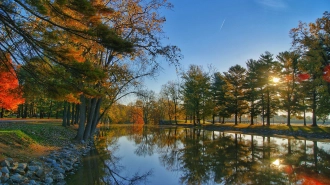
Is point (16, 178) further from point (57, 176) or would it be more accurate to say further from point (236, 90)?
point (236, 90)

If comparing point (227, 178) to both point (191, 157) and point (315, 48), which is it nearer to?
point (191, 157)

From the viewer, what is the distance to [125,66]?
17781 millimetres

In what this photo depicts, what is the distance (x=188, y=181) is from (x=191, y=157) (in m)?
4.52

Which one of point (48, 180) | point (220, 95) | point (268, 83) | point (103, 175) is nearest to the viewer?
point (48, 180)

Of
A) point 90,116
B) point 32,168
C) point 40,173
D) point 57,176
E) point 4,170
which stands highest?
point 90,116

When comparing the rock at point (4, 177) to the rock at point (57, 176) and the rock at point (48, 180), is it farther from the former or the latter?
the rock at point (57, 176)

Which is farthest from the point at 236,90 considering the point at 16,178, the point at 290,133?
the point at 16,178

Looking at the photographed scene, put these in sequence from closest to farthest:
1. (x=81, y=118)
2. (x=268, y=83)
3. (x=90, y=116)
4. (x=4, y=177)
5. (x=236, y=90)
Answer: (x=4, y=177)
(x=81, y=118)
(x=90, y=116)
(x=268, y=83)
(x=236, y=90)

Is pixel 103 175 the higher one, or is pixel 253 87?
pixel 253 87

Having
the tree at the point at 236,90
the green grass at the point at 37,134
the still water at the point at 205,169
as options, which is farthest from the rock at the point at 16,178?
the tree at the point at 236,90

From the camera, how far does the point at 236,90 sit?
41.4 m

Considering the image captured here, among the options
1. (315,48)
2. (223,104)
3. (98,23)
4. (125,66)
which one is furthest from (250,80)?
(98,23)

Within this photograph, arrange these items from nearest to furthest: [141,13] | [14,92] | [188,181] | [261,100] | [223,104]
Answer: [14,92], [188,181], [141,13], [261,100], [223,104]

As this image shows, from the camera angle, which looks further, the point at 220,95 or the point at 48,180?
the point at 220,95
